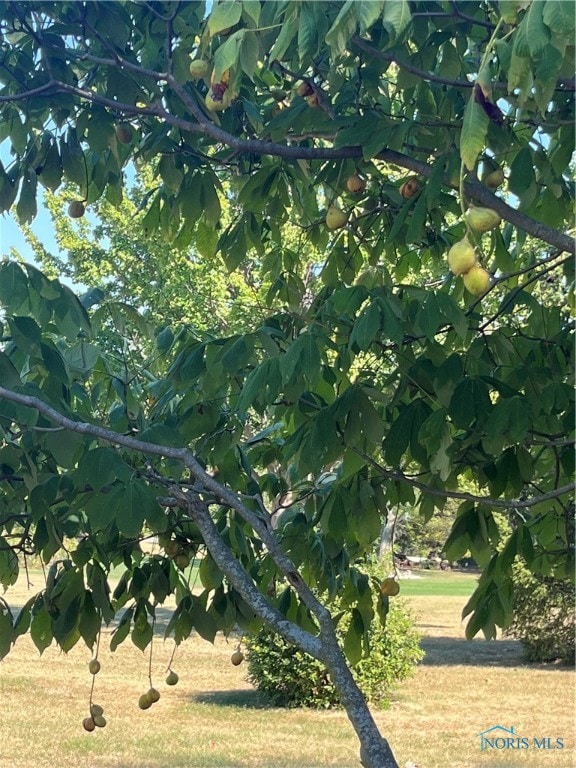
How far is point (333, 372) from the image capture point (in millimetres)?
3105

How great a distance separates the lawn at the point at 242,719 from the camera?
775 centimetres

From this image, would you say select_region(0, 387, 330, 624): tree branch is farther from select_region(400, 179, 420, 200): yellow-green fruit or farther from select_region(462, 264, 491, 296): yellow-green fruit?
select_region(400, 179, 420, 200): yellow-green fruit

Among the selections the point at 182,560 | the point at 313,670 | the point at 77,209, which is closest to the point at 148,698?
the point at 182,560

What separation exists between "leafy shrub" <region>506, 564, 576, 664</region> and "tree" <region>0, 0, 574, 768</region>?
31.6 ft

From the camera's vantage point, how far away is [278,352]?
9.20ft

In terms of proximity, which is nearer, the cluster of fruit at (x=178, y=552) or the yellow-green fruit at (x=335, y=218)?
the yellow-green fruit at (x=335, y=218)

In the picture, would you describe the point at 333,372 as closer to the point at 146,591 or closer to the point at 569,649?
the point at 146,591

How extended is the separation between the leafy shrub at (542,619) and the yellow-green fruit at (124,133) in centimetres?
1042

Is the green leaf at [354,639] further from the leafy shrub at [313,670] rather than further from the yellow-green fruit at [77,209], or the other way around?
the leafy shrub at [313,670]

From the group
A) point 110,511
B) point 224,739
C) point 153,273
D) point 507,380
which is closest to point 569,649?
point 224,739

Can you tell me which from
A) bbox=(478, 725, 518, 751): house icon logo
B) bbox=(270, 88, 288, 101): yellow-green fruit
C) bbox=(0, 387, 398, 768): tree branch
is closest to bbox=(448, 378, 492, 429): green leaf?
bbox=(0, 387, 398, 768): tree branch

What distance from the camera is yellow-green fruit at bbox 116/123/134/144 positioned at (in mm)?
3393

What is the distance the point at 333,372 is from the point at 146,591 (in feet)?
3.21

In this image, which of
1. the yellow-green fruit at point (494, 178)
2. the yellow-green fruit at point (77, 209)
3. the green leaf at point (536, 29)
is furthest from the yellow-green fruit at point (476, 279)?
the yellow-green fruit at point (77, 209)
